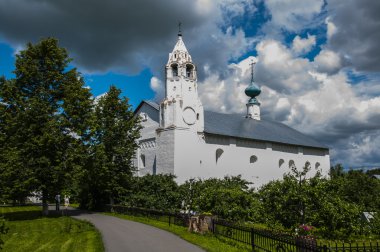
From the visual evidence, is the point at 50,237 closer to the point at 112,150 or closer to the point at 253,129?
the point at 112,150

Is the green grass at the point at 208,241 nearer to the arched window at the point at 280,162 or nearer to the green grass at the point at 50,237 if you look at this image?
the green grass at the point at 50,237

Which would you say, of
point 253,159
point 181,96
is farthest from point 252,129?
point 181,96

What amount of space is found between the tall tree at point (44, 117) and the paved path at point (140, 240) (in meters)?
6.81

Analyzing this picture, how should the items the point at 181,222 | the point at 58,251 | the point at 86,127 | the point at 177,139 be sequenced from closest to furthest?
the point at 58,251 < the point at 181,222 < the point at 86,127 < the point at 177,139

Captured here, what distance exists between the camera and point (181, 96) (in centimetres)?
3509

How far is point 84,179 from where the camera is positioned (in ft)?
98.6

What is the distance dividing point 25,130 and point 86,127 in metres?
4.08

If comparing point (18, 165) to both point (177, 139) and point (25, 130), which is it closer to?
point (25, 130)

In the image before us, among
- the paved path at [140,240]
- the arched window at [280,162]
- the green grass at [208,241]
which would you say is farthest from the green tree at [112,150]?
the arched window at [280,162]

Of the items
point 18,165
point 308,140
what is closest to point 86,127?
point 18,165

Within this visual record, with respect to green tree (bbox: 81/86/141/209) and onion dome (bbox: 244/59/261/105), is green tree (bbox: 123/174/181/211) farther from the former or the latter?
onion dome (bbox: 244/59/261/105)

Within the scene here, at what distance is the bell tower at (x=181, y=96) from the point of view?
114 feet

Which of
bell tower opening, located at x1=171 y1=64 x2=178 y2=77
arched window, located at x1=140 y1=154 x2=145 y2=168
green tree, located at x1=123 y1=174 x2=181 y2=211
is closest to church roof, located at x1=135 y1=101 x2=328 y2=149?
bell tower opening, located at x1=171 y1=64 x2=178 y2=77

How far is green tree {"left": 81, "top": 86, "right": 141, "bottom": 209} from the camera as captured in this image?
2998cm
